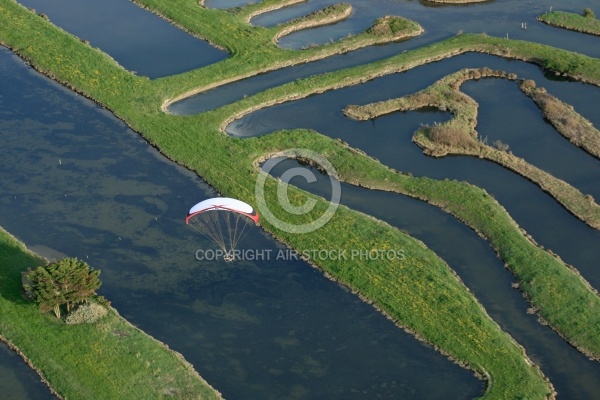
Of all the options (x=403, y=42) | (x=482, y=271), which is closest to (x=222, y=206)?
(x=482, y=271)

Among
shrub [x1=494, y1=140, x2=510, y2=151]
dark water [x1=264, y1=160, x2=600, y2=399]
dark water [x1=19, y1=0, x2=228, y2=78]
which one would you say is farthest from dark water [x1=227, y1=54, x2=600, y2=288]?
dark water [x1=19, y1=0, x2=228, y2=78]

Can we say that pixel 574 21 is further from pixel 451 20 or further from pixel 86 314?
pixel 86 314

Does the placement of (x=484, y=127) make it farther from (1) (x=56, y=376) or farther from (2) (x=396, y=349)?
(1) (x=56, y=376)

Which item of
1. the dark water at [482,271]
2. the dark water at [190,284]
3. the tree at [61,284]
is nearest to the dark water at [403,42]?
the dark water at [190,284]

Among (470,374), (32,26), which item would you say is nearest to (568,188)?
(470,374)

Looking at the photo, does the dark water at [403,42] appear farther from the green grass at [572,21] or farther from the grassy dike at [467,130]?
the grassy dike at [467,130]
